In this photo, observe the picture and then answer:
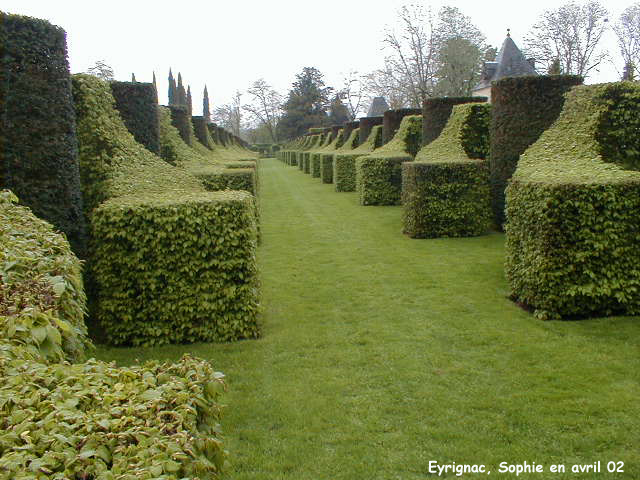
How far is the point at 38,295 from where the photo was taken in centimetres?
329

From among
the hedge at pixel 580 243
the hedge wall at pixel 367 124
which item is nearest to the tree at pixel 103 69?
the hedge wall at pixel 367 124

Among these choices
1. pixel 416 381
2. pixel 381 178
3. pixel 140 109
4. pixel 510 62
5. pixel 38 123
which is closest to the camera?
pixel 416 381

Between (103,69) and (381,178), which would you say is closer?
(381,178)

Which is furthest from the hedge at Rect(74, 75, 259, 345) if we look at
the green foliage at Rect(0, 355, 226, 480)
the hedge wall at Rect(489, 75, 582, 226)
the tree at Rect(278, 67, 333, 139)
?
the tree at Rect(278, 67, 333, 139)

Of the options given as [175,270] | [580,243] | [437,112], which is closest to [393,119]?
[437,112]

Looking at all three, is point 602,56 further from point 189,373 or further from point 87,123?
point 189,373

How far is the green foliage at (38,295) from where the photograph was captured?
2824 millimetres

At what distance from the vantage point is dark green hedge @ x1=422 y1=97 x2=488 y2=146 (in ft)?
51.2

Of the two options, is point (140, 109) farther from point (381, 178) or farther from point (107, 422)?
point (381, 178)

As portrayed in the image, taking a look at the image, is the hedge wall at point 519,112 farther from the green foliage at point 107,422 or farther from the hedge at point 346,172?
the hedge at point 346,172

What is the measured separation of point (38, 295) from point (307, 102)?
238 feet

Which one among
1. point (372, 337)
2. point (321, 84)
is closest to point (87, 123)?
point (372, 337)

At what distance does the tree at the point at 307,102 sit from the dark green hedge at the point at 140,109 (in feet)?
210

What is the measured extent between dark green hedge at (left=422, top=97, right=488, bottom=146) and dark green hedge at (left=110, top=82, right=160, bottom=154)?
7.88m
